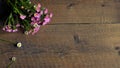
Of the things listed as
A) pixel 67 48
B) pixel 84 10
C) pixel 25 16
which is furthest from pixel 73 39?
pixel 25 16

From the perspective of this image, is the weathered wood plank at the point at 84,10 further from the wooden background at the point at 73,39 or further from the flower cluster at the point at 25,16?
the flower cluster at the point at 25,16

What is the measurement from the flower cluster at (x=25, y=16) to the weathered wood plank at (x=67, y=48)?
75 mm

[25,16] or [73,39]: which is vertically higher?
[25,16]

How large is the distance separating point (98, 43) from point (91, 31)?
0.07m

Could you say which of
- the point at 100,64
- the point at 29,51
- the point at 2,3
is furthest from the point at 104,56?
the point at 2,3

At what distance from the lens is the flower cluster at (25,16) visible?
132cm

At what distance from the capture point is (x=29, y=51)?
1.41 metres

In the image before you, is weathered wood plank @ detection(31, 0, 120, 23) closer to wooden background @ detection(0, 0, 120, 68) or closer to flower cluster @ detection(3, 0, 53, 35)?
wooden background @ detection(0, 0, 120, 68)

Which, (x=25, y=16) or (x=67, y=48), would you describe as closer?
(x=25, y=16)

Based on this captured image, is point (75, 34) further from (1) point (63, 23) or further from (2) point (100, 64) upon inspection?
(2) point (100, 64)

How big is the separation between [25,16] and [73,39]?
29 centimetres

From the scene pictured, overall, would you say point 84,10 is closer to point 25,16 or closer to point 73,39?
point 73,39

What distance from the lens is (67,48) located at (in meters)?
1.44

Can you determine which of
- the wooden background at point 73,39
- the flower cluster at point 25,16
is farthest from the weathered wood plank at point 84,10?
the flower cluster at point 25,16
